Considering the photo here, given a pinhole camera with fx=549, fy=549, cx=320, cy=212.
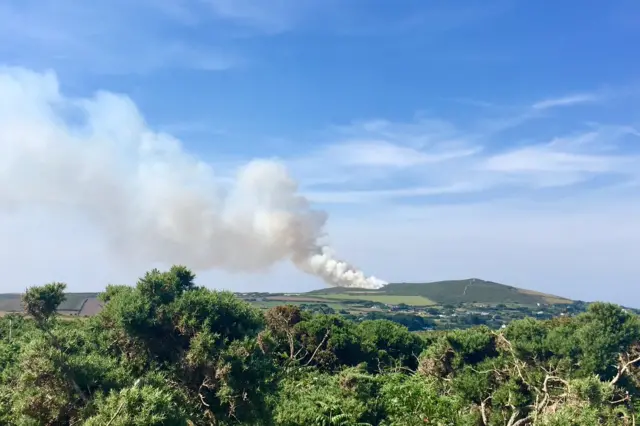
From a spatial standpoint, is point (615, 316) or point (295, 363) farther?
point (295, 363)

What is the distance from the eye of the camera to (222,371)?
2597 cm

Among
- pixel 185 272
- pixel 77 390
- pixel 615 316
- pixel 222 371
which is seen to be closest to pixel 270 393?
pixel 222 371

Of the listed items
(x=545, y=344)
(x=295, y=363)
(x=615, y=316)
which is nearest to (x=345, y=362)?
(x=295, y=363)

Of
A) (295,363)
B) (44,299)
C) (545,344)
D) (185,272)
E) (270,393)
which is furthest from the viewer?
(295,363)

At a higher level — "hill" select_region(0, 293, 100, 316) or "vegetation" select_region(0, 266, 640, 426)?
"vegetation" select_region(0, 266, 640, 426)

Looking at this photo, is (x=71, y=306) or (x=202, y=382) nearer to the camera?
(x=202, y=382)

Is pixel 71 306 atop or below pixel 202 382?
below

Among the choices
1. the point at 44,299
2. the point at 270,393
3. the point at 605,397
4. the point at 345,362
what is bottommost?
the point at 345,362

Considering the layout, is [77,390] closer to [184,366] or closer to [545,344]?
[184,366]

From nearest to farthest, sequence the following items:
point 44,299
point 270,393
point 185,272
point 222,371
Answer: point 44,299
point 222,371
point 270,393
point 185,272

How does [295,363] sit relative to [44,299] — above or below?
below

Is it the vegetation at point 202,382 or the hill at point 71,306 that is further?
the hill at point 71,306

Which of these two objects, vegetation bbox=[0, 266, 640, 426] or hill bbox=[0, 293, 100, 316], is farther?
hill bbox=[0, 293, 100, 316]

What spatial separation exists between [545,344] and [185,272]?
31.9 meters
